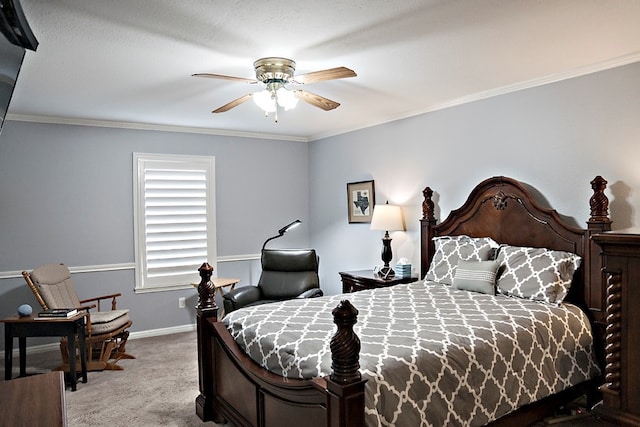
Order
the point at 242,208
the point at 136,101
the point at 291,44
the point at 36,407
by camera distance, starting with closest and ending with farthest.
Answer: the point at 36,407 < the point at 291,44 < the point at 136,101 < the point at 242,208

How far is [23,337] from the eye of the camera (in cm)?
379

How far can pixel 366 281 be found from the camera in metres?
4.52

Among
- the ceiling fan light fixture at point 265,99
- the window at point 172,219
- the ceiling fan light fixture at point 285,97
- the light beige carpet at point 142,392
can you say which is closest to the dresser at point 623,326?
the light beige carpet at point 142,392

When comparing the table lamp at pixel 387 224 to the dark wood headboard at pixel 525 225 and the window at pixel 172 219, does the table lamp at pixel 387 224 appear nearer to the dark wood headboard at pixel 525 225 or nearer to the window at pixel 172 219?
the dark wood headboard at pixel 525 225

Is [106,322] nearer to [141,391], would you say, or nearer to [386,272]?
[141,391]

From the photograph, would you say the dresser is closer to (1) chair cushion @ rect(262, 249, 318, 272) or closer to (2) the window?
(1) chair cushion @ rect(262, 249, 318, 272)

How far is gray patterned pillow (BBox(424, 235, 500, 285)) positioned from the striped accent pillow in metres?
0.15

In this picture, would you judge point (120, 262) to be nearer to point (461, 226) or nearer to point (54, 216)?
point (54, 216)

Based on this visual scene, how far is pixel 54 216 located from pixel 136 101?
5.50 feet

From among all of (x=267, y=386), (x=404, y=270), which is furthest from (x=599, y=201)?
(x=267, y=386)

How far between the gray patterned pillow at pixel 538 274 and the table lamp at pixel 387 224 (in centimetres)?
139

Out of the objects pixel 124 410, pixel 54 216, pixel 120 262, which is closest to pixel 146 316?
pixel 120 262

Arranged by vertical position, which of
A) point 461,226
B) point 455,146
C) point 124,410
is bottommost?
point 124,410

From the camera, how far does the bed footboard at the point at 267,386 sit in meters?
1.84
